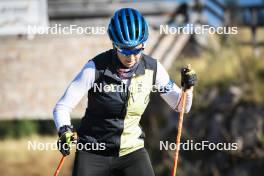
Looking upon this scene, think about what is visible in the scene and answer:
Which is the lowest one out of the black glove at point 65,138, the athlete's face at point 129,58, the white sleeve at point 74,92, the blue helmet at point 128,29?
the black glove at point 65,138

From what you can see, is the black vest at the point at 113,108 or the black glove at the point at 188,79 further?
the black glove at the point at 188,79

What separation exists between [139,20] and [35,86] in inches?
333

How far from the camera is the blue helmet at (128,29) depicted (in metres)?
4.62

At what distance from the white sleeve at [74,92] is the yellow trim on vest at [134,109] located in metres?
0.34

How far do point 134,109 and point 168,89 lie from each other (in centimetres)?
35

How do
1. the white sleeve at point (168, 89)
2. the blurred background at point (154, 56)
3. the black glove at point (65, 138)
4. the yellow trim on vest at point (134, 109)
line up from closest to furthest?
the black glove at point (65, 138) → the yellow trim on vest at point (134, 109) → the white sleeve at point (168, 89) → the blurred background at point (154, 56)

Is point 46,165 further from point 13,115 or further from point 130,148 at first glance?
point 130,148

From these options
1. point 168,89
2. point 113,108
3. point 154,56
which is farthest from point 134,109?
point 154,56

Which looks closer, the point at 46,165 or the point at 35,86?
the point at 35,86

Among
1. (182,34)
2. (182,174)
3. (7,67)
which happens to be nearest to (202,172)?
(182,174)

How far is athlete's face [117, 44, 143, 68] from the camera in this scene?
15.1ft

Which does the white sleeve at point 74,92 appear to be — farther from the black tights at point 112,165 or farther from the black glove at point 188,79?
the black glove at point 188,79

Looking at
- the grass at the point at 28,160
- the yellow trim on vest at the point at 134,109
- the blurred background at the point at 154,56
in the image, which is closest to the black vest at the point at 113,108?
the yellow trim on vest at the point at 134,109

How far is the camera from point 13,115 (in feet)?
42.7
